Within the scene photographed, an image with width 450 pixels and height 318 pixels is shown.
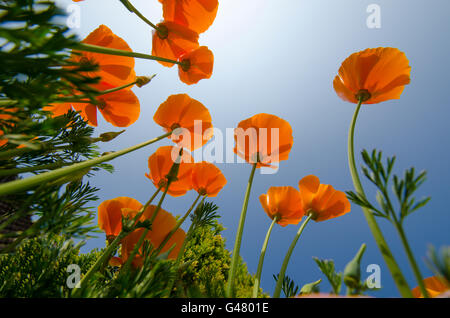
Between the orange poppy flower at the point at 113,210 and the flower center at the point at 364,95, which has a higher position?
the flower center at the point at 364,95

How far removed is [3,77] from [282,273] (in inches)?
27.0

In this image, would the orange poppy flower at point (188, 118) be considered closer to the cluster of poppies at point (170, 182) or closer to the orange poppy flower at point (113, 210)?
the cluster of poppies at point (170, 182)

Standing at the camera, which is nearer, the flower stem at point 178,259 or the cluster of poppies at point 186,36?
the flower stem at point 178,259

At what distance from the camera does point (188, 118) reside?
0.77 metres

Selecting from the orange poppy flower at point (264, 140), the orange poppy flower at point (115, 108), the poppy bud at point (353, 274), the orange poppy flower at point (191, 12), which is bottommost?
the poppy bud at point (353, 274)

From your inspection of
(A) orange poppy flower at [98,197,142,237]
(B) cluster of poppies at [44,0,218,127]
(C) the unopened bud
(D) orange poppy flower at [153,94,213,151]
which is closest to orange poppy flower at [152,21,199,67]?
(B) cluster of poppies at [44,0,218,127]

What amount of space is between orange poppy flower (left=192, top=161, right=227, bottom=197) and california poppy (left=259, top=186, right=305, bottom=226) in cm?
16

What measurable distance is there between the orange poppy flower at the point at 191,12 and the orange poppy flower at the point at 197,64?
84 mm

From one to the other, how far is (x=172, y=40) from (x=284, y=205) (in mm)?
602

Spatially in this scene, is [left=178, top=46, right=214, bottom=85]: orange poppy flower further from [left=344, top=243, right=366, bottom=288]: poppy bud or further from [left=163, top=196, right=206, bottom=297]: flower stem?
[left=344, top=243, right=366, bottom=288]: poppy bud

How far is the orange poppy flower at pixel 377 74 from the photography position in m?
0.52

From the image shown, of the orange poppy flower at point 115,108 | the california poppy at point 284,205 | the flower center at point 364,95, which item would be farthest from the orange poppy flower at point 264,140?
the orange poppy flower at point 115,108

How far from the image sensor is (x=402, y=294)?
0.27m
